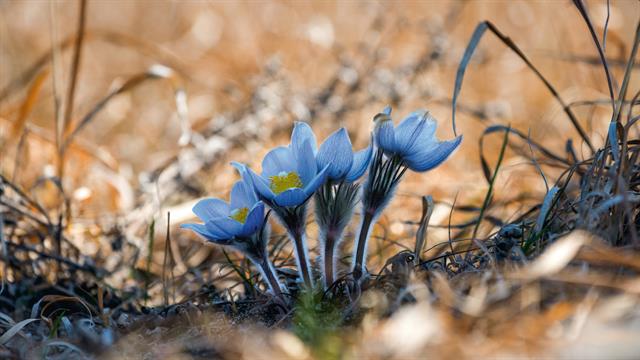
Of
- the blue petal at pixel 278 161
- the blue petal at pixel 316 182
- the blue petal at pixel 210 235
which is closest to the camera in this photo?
the blue petal at pixel 316 182

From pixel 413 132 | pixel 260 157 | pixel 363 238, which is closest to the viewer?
pixel 413 132

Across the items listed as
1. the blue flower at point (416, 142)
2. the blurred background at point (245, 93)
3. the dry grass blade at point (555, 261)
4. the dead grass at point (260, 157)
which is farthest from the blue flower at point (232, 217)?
the dry grass blade at point (555, 261)

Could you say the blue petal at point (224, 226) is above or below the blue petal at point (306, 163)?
below

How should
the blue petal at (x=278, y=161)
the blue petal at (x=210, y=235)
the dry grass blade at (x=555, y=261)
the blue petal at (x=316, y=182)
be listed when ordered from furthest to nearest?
the blue petal at (x=278, y=161)
the blue petal at (x=210, y=235)
the blue petal at (x=316, y=182)
the dry grass blade at (x=555, y=261)

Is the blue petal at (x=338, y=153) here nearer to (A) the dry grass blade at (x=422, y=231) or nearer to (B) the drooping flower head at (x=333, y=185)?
(B) the drooping flower head at (x=333, y=185)

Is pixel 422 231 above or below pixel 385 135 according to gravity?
below

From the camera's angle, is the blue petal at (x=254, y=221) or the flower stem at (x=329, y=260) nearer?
the blue petal at (x=254, y=221)

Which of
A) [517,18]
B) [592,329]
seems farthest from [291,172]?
[517,18]

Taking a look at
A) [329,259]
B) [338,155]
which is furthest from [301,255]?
[338,155]

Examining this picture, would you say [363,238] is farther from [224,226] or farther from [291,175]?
[224,226]
